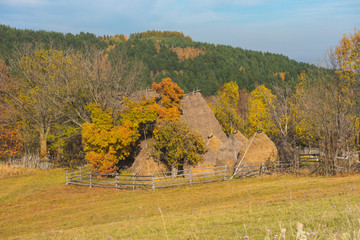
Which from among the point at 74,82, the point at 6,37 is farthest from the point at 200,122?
the point at 6,37

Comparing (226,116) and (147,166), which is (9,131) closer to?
(147,166)

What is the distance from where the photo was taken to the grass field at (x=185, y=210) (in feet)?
25.4

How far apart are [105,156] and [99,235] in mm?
19852

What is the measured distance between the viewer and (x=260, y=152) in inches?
1022

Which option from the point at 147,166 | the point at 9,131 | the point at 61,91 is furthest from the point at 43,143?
the point at 147,166

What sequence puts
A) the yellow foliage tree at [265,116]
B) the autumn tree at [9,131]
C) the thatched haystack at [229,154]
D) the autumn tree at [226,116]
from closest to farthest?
the thatched haystack at [229,154] → the autumn tree at [9,131] → the yellow foliage tree at [265,116] → the autumn tree at [226,116]

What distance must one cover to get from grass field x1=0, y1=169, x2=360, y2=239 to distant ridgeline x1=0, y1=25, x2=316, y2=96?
73192 millimetres

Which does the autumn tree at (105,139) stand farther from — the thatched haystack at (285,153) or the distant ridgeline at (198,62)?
the distant ridgeline at (198,62)

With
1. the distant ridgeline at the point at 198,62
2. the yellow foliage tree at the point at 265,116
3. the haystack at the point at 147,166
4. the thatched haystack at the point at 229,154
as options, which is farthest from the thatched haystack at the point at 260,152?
the distant ridgeline at the point at 198,62

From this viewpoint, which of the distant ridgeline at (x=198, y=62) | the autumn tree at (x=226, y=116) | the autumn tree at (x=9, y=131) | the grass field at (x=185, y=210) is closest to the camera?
the grass field at (x=185, y=210)

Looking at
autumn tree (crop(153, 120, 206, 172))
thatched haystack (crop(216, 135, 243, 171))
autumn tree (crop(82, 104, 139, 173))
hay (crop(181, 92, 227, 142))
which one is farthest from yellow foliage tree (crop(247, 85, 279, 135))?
autumn tree (crop(82, 104, 139, 173))

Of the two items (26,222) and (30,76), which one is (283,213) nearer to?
(26,222)

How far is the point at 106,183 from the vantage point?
86.8 ft

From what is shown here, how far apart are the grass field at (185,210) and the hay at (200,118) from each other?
1261 cm
